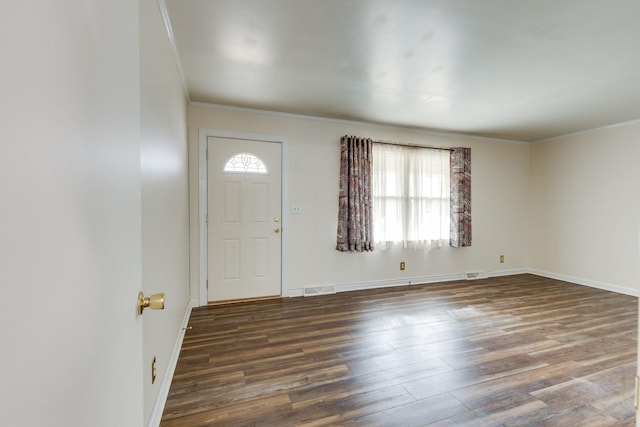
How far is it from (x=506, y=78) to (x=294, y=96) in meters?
2.10

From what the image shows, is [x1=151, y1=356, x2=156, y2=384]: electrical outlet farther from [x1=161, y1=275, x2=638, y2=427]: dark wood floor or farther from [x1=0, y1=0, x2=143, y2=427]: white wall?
[x1=0, y1=0, x2=143, y2=427]: white wall

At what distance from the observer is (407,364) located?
7.22 feet

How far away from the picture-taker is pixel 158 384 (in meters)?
1.70

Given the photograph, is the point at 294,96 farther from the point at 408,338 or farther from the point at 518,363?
the point at 518,363

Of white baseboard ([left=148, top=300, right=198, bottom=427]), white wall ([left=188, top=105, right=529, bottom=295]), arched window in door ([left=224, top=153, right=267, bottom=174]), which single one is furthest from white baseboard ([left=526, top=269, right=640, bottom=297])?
white baseboard ([left=148, top=300, right=198, bottom=427])

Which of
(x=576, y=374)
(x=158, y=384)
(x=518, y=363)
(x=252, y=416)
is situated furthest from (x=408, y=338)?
(x=158, y=384)

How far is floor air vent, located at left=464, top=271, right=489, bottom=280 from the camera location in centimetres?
481

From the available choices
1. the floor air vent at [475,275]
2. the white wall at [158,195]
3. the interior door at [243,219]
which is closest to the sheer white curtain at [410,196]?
the floor air vent at [475,275]

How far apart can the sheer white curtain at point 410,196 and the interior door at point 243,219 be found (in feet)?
4.85

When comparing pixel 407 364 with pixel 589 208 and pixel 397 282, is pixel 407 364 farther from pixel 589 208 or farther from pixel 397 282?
pixel 589 208

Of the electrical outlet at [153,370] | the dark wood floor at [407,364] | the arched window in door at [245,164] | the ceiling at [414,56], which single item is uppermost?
the ceiling at [414,56]

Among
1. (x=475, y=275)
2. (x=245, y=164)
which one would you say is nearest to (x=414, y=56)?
(x=245, y=164)

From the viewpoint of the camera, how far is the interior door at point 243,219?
352 centimetres

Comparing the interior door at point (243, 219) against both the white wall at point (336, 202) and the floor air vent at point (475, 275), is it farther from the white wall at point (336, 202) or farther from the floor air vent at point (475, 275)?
the floor air vent at point (475, 275)
